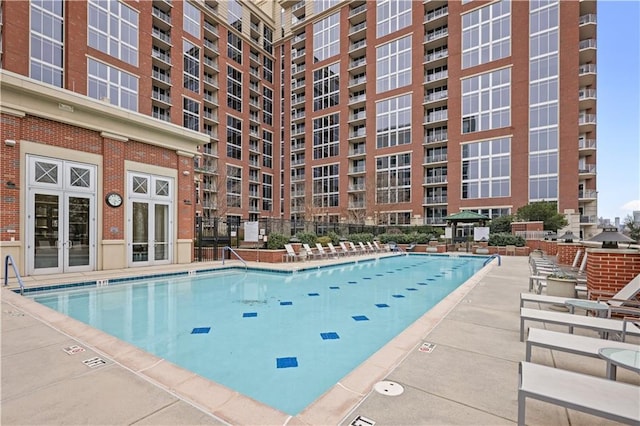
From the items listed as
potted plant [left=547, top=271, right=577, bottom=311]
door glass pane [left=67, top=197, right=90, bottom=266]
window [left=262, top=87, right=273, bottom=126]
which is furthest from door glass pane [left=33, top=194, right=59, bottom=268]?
window [left=262, top=87, right=273, bottom=126]

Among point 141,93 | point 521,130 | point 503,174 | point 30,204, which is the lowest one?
point 30,204

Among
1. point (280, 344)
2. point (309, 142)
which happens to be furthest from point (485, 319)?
point (309, 142)

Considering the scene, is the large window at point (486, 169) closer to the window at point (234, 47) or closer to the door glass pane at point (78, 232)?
the window at point (234, 47)

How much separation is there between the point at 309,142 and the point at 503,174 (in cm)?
2387

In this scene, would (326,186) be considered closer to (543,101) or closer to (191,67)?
(191,67)

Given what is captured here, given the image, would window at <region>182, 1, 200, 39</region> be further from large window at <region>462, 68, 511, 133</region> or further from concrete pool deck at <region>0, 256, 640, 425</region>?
concrete pool deck at <region>0, 256, 640, 425</region>

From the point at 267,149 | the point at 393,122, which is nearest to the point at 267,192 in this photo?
the point at 267,149

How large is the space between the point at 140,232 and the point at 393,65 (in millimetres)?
34034

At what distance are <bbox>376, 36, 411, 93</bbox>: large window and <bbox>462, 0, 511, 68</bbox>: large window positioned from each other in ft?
19.2

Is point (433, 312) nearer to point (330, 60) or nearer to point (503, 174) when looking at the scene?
point (503, 174)

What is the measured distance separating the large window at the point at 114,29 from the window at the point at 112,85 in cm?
118

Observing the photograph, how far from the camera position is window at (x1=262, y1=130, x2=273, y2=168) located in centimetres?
4509

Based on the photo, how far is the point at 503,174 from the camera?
96.3ft

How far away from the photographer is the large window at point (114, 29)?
71.6ft
